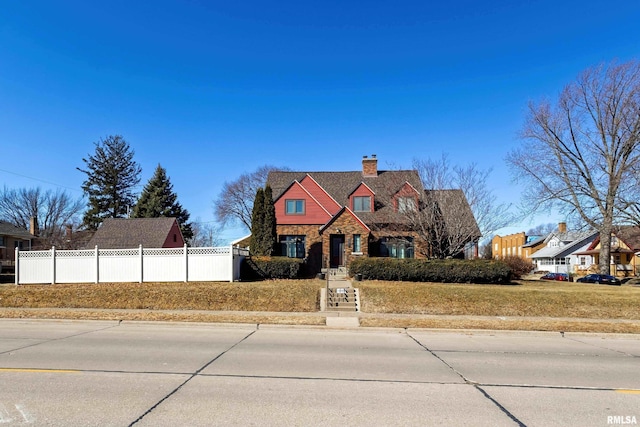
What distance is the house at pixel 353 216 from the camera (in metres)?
28.3

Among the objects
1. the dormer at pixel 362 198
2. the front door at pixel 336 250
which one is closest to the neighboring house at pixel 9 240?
the front door at pixel 336 250

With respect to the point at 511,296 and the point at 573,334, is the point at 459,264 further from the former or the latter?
the point at 573,334

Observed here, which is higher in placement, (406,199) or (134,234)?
(406,199)

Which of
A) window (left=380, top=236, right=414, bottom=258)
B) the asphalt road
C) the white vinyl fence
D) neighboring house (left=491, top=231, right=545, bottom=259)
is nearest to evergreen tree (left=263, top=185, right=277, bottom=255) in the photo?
the white vinyl fence

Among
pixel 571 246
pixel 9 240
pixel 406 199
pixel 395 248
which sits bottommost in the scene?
pixel 571 246

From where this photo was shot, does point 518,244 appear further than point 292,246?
Yes

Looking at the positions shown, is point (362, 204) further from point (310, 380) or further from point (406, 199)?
point (310, 380)

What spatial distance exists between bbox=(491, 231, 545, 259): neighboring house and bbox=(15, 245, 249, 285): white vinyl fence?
75.7 m

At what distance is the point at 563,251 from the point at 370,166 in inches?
1813

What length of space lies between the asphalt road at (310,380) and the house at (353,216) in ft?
56.8

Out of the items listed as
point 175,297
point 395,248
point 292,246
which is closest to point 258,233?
point 292,246

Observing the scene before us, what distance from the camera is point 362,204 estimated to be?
33.2m

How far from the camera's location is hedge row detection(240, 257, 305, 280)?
2366cm

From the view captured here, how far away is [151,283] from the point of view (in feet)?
69.5
